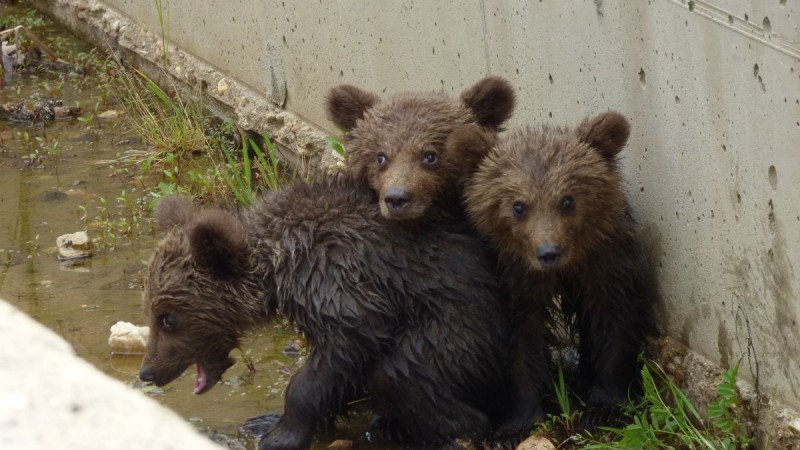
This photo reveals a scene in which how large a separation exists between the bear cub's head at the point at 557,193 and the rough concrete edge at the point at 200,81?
63.0 inches

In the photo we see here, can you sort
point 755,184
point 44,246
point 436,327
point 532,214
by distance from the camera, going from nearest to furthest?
point 755,184, point 532,214, point 436,327, point 44,246

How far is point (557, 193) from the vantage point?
184 inches

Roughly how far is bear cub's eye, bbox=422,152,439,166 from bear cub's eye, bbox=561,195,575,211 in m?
0.76

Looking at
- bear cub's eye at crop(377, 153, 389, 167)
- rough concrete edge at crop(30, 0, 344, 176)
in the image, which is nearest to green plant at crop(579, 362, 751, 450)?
bear cub's eye at crop(377, 153, 389, 167)

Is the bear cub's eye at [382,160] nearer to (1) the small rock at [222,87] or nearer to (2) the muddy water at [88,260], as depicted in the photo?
(2) the muddy water at [88,260]

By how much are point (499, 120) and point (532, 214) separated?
853 millimetres

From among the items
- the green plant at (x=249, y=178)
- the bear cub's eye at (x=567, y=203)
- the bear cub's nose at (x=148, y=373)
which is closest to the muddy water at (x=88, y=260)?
the bear cub's nose at (x=148, y=373)

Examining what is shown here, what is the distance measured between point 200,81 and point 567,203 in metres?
4.92

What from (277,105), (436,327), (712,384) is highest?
(712,384)

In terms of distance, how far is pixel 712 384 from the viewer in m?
4.70

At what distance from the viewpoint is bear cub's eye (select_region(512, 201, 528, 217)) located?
15.5 feet

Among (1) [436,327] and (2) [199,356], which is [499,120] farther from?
(2) [199,356]

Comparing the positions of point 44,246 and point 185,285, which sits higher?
point 185,285

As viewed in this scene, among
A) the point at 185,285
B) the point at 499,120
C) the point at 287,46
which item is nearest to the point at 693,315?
the point at 499,120
